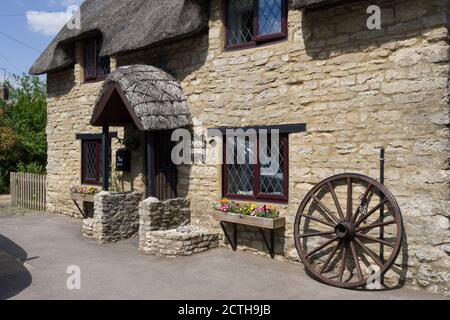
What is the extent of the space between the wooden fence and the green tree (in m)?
2.46

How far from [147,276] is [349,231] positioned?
9.77 feet

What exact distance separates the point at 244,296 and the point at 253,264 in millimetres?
1419

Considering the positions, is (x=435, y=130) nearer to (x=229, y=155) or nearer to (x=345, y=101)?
(x=345, y=101)

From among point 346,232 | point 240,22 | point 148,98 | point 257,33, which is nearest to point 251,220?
point 346,232

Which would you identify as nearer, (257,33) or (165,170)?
(257,33)

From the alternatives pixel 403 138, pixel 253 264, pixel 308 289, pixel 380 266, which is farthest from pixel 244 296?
pixel 403 138

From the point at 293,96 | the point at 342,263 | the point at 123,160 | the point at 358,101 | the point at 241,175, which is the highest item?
the point at 293,96

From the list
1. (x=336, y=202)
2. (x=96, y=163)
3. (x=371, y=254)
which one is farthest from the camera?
(x=96, y=163)

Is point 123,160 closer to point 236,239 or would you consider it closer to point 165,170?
point 165,170

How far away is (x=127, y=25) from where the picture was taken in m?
9.52

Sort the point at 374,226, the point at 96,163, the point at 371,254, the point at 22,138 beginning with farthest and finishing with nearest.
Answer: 1. the point at 22,138
2. the point at 96,163
3. the point at 371,254
4. the point at 374,226

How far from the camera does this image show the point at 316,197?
6.50m

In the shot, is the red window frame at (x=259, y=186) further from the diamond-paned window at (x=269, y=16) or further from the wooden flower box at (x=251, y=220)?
the diamond-paned window at (x=269, y=16)

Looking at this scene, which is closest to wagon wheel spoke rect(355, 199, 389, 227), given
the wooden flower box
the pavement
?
the pavement
